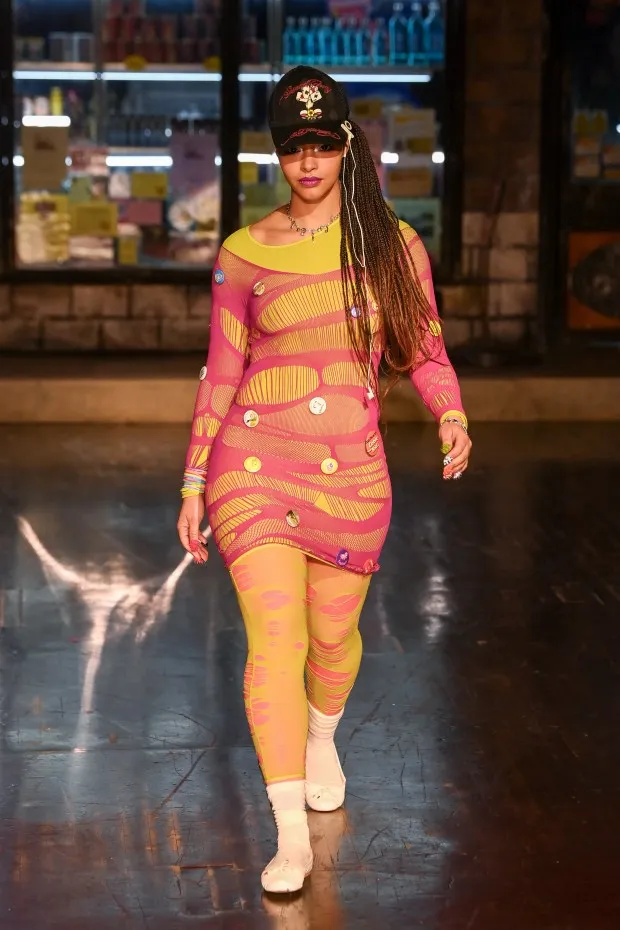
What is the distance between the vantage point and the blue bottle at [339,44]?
11.9 metres

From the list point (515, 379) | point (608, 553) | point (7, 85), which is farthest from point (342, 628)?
point (7, 85)

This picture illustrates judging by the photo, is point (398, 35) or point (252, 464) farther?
point (398, 35)

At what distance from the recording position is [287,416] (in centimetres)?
368

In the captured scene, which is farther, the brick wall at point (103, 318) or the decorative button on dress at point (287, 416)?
the brick wall at point (103, 318)

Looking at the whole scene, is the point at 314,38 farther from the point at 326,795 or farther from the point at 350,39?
the point at 326,795

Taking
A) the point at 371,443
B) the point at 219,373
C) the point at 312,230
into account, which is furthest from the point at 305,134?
the point at 371,443

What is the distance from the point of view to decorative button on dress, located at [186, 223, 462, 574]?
3668 mm

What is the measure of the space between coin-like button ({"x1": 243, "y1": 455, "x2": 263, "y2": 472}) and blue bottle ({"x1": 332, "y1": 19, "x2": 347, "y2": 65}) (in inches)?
343

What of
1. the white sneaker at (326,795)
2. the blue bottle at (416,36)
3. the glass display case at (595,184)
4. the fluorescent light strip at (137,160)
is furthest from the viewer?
the glass display case at (595,184)

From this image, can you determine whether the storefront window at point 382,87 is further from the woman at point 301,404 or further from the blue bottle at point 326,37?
the woman at point 301,404

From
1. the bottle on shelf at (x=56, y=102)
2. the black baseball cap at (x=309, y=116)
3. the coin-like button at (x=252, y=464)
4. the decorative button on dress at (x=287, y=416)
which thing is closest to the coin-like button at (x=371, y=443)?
the decorative button on dress at (x=287, y=416)

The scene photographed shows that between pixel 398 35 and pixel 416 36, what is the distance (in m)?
0.13

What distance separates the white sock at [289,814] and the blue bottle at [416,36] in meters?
9.03

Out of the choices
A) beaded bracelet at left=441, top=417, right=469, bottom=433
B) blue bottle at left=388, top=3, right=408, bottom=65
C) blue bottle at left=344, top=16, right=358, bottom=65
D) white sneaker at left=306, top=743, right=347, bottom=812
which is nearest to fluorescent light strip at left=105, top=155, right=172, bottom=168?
blue bottle at left=344, top=16, right=358, bottom=65
